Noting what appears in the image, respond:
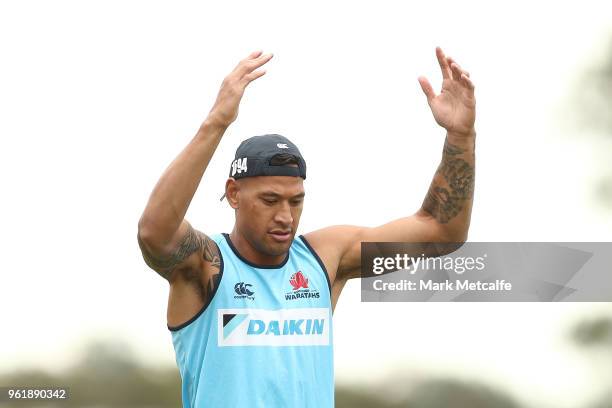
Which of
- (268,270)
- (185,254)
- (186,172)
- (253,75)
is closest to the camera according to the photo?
(186,172)

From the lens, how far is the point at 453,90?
9.89m

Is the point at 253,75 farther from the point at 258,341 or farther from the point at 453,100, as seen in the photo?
the point at 258,341

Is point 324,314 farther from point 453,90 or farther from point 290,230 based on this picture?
point 453,90

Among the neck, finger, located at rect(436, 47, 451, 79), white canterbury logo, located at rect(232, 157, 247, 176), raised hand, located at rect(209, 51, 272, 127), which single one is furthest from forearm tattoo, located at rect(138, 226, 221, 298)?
finger, located at rect(436, 47, 451, 79)

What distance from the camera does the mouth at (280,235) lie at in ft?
32.2

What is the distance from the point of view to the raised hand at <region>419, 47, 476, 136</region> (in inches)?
386

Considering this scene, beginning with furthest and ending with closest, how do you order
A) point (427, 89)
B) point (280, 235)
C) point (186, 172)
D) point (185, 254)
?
point (427, 89), point (280, 235), point (185, 254), point (186, 172)

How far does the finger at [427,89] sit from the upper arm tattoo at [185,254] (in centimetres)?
191

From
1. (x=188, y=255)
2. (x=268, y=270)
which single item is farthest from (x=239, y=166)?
A: (x=188, y=255)

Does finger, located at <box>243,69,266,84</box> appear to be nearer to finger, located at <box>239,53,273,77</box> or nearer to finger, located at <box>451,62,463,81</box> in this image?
finger, located at <box>239,53,273,77</box>

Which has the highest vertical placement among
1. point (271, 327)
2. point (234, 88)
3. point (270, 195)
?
point (234, 88)

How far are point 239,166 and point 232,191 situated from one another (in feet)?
0.66

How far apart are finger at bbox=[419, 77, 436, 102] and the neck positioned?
1.59 meters

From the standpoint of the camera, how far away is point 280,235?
9.84m
